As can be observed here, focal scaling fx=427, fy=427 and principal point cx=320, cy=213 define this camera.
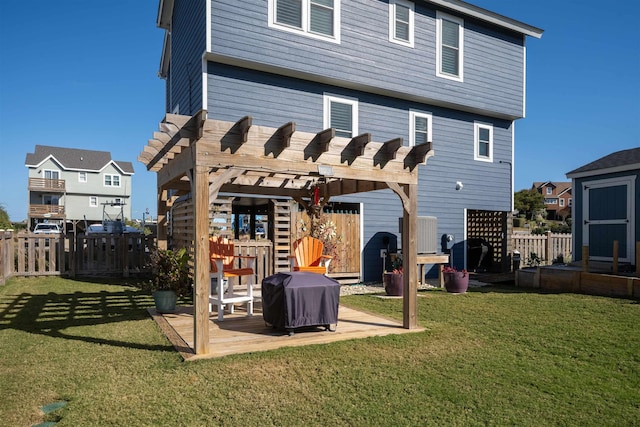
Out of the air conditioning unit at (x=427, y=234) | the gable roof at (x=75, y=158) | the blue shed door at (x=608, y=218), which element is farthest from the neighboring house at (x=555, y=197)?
the gable roof at (x=75, y=158)

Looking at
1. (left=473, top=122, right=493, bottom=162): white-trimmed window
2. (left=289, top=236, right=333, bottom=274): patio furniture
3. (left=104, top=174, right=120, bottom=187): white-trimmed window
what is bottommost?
(left=289, top=236, right=333, bottom=274): patio furniture

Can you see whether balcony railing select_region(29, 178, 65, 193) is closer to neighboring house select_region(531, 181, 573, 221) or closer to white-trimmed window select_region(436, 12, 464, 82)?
white-trimmed window select_region(436, 12, 464, 82)

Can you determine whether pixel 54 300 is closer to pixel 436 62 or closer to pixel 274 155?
pixel 274 155

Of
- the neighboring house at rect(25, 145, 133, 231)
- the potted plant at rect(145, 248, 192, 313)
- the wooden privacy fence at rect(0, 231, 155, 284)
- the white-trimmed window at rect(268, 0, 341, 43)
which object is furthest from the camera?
the neighboring house at rect(25, 145, 133, 231)

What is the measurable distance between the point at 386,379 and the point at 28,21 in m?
14.2

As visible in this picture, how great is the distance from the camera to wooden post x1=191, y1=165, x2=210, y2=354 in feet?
13.8

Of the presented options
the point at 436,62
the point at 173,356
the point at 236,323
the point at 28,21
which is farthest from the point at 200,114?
the point at 28,21

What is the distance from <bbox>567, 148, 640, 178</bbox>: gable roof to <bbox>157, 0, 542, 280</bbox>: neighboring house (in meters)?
2.12

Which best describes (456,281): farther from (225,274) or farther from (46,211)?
(46,211)

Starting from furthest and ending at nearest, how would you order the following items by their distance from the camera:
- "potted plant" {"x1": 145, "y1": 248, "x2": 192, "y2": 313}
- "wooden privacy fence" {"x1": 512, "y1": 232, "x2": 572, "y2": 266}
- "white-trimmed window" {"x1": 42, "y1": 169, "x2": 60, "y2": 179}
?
"white-trimmed window" {"x1": 42, "y1": 169, "x2": 60, "y2": 179}
"wooden privacy fence" {"x1": 512, "y1": 232, "x2": 572, "y2": 266}
"potted plant" {"x1": 145, "y1": 248, "x2": 192, "y2": 313}

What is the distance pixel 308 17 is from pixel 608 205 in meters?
8.07

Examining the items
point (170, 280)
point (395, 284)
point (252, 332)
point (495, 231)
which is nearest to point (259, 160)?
point (252, 332)

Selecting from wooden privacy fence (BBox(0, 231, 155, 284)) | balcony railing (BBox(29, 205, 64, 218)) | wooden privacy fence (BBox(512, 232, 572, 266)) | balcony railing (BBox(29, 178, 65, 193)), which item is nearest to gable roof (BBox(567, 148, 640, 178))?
wooden privacy fence (BBox(512, 232, 572, 266))

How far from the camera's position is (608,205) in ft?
32.7
